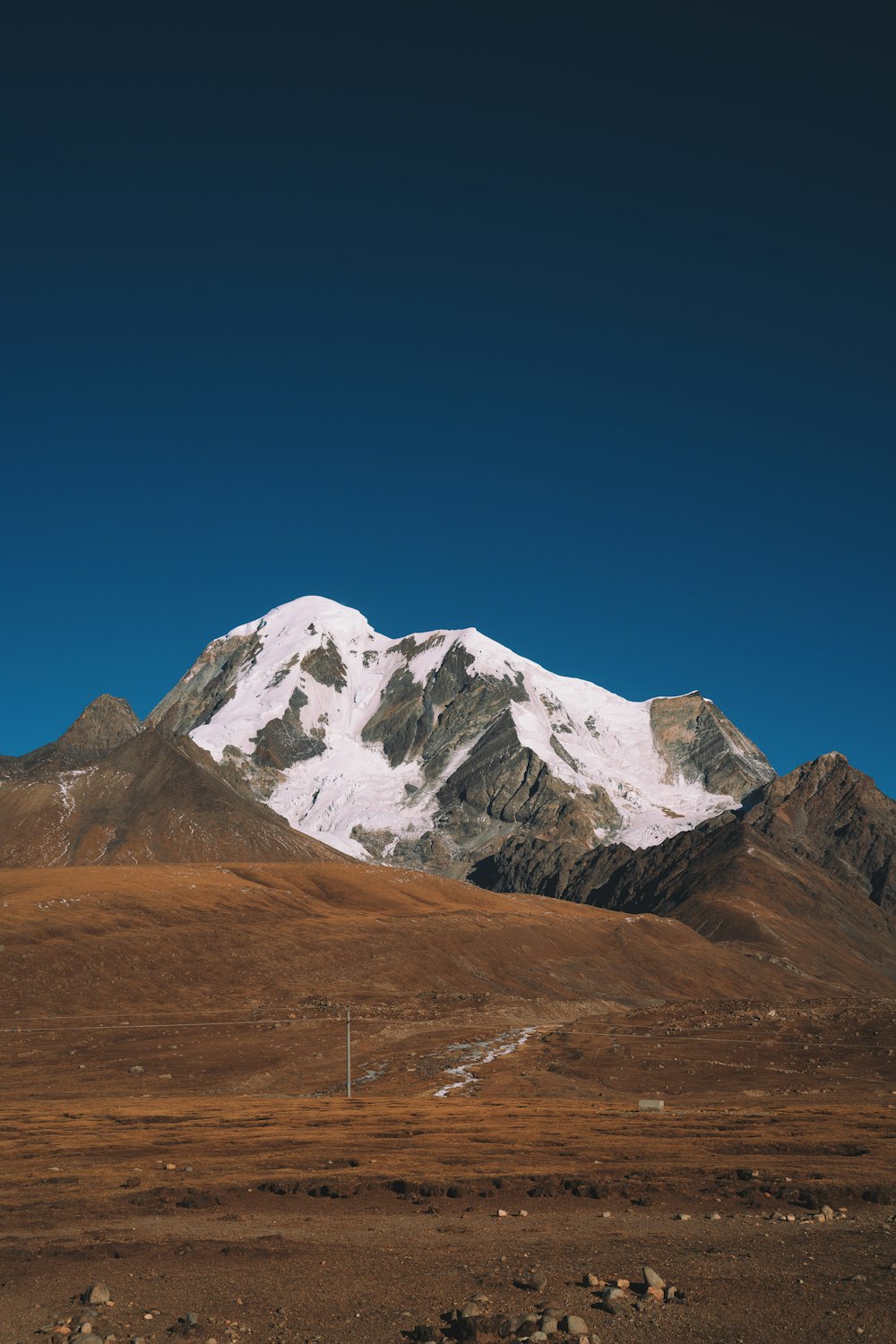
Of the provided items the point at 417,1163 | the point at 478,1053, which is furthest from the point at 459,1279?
the point at 478,1053

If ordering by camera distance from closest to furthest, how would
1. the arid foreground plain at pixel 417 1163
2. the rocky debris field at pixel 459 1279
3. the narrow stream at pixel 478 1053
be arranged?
the rocky debris field at pixel 459 1279 → the arid foreground plain at pixel 417 1163 → the narrow stream at pixel 478 1053

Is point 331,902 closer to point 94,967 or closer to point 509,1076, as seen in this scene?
point 94,967

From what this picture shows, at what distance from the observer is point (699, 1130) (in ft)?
151

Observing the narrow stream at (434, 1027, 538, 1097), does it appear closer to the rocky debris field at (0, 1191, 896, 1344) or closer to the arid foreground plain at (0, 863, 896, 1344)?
the arid foreground plain at (0, 863, 896, 1344)

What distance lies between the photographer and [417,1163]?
1499 inches

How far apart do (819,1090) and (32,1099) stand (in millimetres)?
47326

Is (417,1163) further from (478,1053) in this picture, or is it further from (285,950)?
(285,950)

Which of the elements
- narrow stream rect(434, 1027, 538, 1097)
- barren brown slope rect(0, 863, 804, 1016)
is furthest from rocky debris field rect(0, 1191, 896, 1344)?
barren brown slope rect(0, 863, 804, 1016)

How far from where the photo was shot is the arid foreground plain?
20.7 m

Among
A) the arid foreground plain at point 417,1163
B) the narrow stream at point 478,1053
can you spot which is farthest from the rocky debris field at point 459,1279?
the narrow stream at point 478,1053

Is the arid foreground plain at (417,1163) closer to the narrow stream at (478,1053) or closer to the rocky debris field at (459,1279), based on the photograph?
the rocky debris field at (459,1279)

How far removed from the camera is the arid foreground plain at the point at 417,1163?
20.7 m

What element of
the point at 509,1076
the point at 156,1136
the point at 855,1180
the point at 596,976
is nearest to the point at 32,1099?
the point at 156,1136

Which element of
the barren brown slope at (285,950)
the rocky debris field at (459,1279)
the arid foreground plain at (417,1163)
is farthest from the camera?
the barren brown slope at (285,950)
